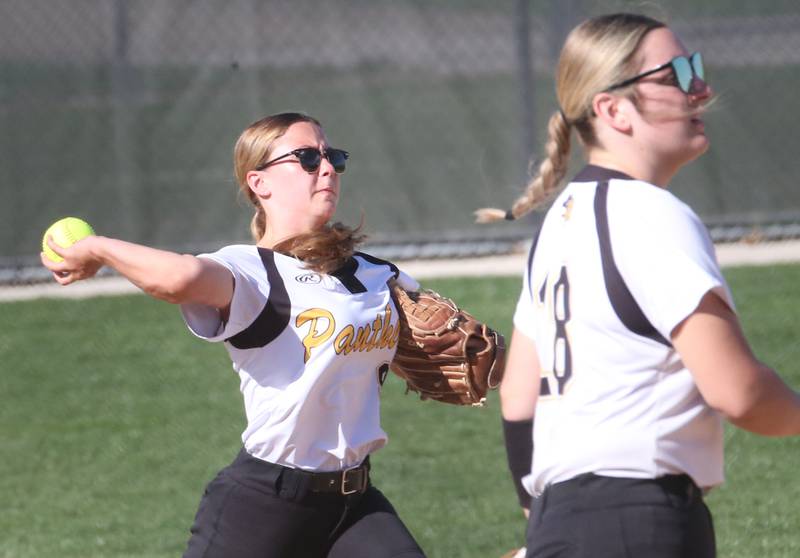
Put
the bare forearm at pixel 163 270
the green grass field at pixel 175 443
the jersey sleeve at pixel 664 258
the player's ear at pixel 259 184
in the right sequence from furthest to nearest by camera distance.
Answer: the green grass field at pixel 175 443, the player's ear at pixel 259 184, the bare forearm at pixel 163 270, the jersey sleeve at pixel 664 258

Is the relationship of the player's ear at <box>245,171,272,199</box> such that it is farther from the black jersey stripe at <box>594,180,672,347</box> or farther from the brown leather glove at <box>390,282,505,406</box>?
the black jersey stripe at <box>594,180,672,347</box>

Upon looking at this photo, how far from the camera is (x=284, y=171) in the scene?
380 cm

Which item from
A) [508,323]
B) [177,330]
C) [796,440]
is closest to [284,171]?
[796,440]

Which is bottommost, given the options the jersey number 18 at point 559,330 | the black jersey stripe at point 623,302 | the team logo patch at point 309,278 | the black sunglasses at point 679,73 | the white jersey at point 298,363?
the white jersey at point 298,363

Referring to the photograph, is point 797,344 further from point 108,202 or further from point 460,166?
point 108,202

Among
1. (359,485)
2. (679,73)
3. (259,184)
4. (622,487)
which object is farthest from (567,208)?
(259,184)

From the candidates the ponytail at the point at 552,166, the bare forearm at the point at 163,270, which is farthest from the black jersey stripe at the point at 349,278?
the ponytail at the point at 552,166

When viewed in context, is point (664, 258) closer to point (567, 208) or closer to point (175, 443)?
point (567, 208)

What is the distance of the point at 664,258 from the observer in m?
2.26

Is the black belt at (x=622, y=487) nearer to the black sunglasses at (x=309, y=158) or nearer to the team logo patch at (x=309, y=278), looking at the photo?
the team logo patch at (x=309, y=278)

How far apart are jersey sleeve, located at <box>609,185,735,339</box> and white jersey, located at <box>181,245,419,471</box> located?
1.29m

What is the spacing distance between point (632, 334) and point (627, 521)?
34 centimetres

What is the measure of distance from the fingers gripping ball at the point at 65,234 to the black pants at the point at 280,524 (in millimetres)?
750

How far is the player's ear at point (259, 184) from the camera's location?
3822 mm
